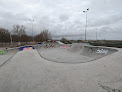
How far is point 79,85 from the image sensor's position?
2.80 m

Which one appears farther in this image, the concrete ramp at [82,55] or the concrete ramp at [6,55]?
the concrete ramp at [6,55]

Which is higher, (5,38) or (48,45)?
(5,38)

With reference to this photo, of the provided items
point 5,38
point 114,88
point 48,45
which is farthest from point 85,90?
point 5,38

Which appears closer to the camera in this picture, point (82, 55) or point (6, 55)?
point (82, 55)

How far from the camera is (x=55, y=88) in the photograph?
2.67 metres

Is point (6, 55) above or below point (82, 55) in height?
below

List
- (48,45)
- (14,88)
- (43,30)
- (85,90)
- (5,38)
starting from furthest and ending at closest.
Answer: (43,30) < (5,38) < (48,45) < (14,88) < (85,90)

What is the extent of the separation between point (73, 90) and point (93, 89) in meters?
0.79

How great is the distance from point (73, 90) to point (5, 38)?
50545mm

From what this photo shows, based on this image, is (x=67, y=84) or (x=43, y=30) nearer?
(x=67, y=84)

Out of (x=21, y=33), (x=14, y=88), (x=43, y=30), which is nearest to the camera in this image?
(x=14, y=88)

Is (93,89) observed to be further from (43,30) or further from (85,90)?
(43,30)

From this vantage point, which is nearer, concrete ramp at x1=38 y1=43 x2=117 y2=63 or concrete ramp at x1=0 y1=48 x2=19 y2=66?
concrete ramp at x1=38 y1=43 x2=117 y2=63

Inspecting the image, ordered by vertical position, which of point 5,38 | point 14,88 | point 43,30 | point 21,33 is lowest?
point 14,88
